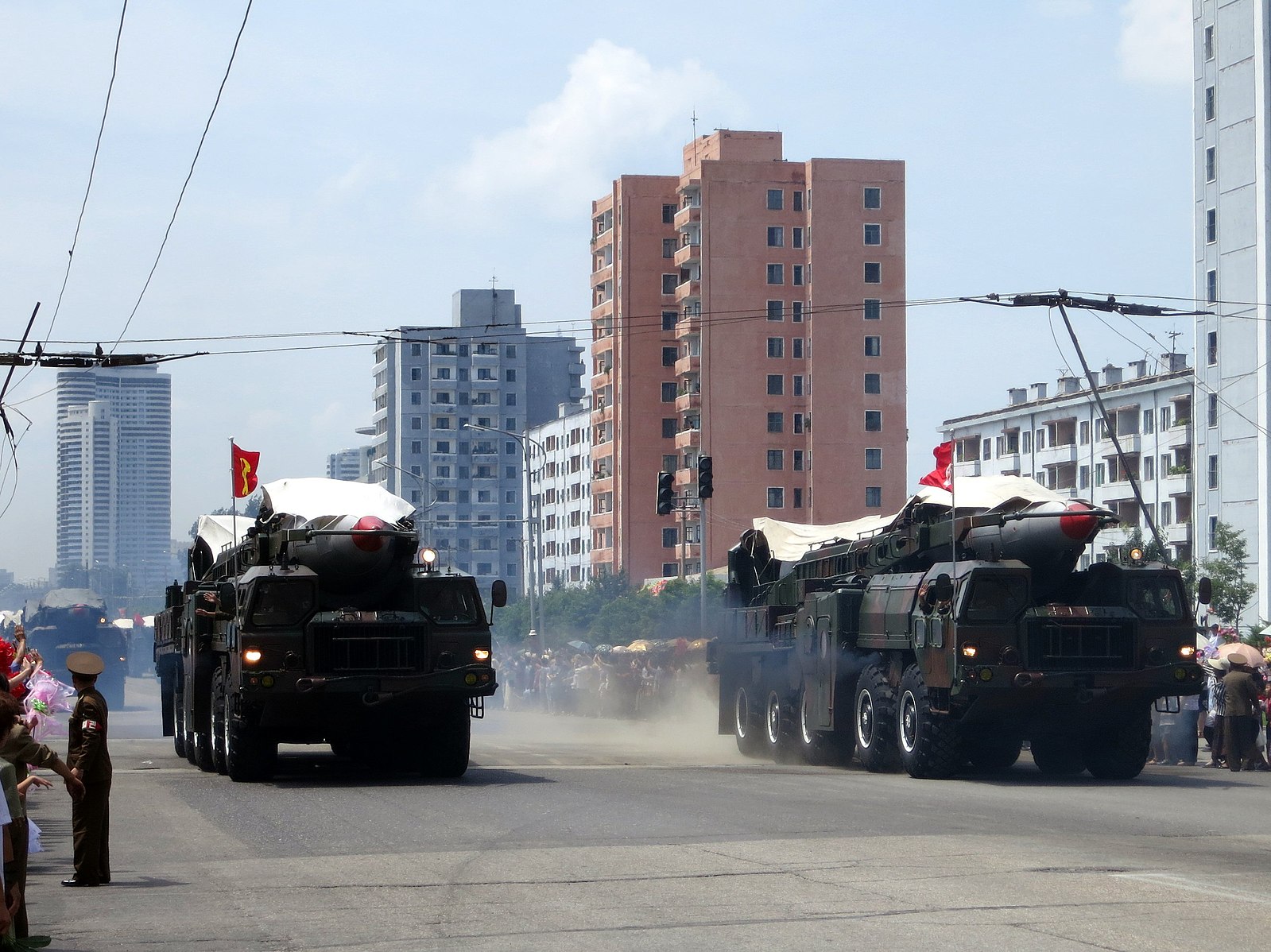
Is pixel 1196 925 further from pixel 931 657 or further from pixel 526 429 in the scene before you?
pixel 526 429

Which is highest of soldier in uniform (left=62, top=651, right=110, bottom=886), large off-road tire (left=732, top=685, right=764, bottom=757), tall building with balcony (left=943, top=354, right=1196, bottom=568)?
tall building with balcony (left=943, top=354, right=1196, bottom=568)

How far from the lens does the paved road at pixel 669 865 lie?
31.0 feet

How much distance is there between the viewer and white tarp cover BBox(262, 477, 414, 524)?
72.3ft

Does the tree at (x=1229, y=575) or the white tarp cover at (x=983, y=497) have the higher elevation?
the white tarp cover at (x=983, y=497)

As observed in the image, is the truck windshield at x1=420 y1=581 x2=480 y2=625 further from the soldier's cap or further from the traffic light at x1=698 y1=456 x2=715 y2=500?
the traffic light at x1=698 y1=456 x2=715 y2=500

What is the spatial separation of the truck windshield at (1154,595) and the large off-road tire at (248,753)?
31.6 feet

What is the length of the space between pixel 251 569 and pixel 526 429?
13672 cm

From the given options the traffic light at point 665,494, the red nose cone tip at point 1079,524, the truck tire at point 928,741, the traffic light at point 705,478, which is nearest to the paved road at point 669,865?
the truck tire at point 928,741

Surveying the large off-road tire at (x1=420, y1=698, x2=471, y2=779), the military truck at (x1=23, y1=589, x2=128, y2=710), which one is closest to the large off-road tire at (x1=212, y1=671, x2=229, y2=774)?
the large off-road tire at (x1=420, y1=698, x2=471, y2=779)

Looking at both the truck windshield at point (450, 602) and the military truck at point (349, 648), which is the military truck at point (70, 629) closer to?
→ the military truck at point (349, 648)

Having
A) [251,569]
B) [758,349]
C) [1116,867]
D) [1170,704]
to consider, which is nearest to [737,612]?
[1170,704]

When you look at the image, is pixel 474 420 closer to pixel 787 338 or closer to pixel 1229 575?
pixel 787 338

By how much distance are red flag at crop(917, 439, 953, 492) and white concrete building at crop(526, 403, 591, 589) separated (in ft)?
319

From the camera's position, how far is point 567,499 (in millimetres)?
133000
